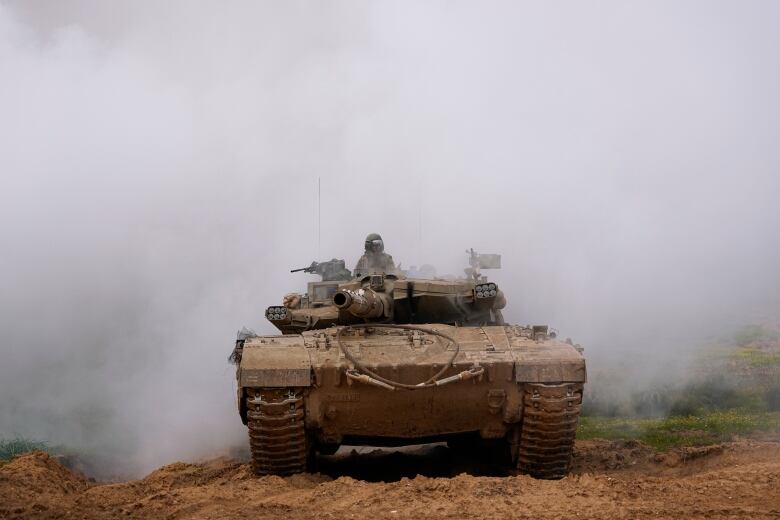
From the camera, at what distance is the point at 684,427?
1409cm

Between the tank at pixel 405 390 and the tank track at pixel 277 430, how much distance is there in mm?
11

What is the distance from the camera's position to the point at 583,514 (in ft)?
23.5

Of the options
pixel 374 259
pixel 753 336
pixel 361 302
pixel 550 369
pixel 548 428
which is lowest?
pixel 753 336

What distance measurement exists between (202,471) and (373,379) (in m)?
2.97

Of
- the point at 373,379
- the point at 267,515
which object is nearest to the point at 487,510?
the point at 267,515

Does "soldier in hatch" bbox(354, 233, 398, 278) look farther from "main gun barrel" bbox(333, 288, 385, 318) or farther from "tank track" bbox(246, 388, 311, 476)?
"tank track" bbox(246, 388, 311, 476)

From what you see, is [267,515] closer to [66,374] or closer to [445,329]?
[445,329]

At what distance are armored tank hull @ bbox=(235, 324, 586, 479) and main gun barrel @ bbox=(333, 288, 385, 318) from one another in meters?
0.46

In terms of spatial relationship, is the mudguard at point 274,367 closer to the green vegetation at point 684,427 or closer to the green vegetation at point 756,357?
the green vegetation at point 684,427

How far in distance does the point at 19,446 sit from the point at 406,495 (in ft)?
28.8

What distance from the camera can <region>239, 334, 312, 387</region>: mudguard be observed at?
980 centimetres

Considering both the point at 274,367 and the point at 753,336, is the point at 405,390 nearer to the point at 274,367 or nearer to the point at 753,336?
the point at 274,367

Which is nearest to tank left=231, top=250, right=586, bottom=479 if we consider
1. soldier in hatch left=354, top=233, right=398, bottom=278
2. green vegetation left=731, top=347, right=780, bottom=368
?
soldier in hatch left=354, top=233, right=398, bottom=278

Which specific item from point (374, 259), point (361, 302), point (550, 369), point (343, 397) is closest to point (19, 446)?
point (374, 259)
